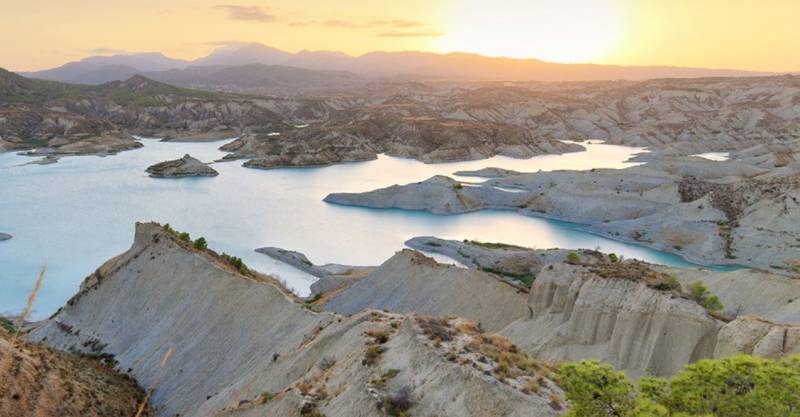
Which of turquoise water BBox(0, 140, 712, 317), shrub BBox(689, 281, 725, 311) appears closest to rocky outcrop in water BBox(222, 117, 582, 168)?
turquoise water BBox(0, 140, 712, 317)

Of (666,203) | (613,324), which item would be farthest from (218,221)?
(666,203)

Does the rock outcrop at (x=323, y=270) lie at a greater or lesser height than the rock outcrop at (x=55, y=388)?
lesser

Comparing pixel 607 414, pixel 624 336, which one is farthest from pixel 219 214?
pixel 607 414

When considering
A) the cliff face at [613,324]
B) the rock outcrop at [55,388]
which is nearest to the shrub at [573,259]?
the cliff face at [613,324]

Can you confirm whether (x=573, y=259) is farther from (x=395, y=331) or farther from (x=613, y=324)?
(x=395, y=331)

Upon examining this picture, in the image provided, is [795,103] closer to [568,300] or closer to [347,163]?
[347,163]

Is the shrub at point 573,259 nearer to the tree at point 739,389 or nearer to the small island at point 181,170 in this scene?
the tree at point 739,389
